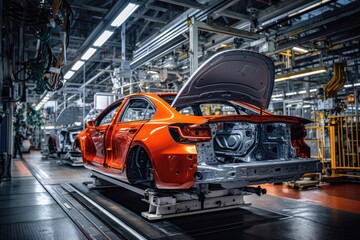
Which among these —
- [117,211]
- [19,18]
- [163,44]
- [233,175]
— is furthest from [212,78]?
[19,18]

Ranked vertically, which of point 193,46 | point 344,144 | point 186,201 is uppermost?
point 193,46

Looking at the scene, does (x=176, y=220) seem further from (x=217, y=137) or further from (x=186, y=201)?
(x=217, y=137)

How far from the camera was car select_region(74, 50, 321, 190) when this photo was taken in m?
2.84

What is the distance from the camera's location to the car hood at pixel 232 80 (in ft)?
10.2

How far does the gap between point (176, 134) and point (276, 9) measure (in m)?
4.32

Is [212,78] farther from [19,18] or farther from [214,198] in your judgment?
[19,18]

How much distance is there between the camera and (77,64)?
9273 millimetres

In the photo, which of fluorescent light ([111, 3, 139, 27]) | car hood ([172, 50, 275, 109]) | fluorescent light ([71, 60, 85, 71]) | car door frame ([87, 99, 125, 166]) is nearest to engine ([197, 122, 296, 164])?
car hood ([172, 50, 275, 109])

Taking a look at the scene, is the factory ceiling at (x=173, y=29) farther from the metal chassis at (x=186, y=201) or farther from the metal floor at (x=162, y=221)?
the metal chassis at (x=186, y=201)

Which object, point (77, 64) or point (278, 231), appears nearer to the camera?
point (278, 231)

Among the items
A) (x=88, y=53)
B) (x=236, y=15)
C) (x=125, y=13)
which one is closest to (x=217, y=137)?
(x=125, y=13)

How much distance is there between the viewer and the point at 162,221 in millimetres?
3545

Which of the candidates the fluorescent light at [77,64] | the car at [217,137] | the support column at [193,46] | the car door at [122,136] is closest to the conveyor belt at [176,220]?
the car at [217,137]

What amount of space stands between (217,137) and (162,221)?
1237 mm
